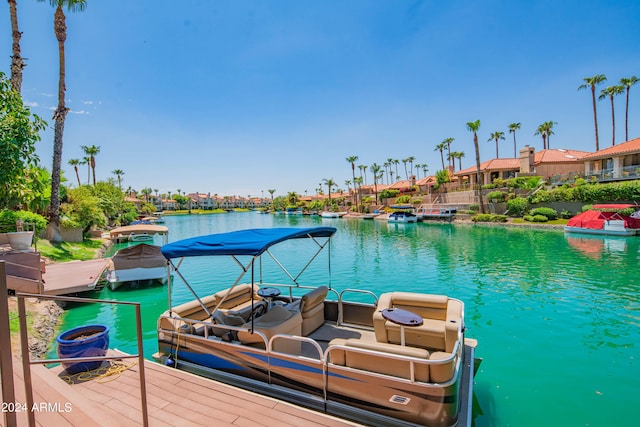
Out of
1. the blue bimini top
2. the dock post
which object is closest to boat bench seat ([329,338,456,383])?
the blue bimini top

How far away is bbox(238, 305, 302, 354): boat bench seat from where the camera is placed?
17.4ft

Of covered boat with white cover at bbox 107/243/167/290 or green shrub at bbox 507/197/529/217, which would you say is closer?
covered boat with white cover at bbox 107/243/167/290

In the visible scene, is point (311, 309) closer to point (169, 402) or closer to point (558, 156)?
point (169, 402)

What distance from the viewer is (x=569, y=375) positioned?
6953 mm

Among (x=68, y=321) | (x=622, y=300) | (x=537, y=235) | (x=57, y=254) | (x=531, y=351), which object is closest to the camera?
(x=531, y=351)

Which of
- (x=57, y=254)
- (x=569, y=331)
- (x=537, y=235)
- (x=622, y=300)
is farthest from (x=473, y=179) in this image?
(x=57, y=254)

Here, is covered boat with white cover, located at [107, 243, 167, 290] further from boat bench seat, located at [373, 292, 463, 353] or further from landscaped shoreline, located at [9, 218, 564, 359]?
boat bench seat, located at [373, 292, 463, 353]

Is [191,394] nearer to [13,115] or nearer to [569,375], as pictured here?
[569,375]

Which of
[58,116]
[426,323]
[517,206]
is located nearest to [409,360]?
[426,323]

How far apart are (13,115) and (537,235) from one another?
3612 cm

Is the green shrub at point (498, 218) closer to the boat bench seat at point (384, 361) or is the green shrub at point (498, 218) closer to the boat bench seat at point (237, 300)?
the boat bench seat at point (237, 300)

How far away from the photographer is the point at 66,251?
20.7 m

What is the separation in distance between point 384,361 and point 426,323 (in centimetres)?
197

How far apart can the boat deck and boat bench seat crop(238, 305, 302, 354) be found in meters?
0.81
